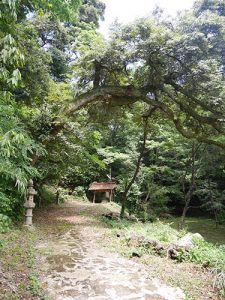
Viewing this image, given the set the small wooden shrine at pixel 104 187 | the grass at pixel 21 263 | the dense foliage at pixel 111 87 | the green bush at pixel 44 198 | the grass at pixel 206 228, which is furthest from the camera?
the small wooden shrine at pixel 104 187

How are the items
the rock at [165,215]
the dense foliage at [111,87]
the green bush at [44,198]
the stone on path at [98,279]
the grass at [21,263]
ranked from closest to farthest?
1. the grass at [21,263]
2. the stone on path at [98,279]
3. the dense foliage at [111,87]
4. the green bush at [44,198]
5. the rock at [165,215]

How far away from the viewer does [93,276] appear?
4.81m

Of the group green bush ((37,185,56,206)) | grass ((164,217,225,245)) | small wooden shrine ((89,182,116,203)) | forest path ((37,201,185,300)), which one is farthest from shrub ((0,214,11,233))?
small wooden shrine ((89,182,116,203))

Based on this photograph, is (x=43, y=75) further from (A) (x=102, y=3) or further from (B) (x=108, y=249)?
(A) (x=102, y=3)

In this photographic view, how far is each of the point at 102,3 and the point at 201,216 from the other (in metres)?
18.5

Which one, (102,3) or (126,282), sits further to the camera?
(102,3)

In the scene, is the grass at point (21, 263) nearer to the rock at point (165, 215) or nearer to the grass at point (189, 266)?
the grass at point (189, 266)

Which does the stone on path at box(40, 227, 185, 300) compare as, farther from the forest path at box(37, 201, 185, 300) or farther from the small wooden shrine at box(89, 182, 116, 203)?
the small wooden shrine at box(89, 182, 116, 203)

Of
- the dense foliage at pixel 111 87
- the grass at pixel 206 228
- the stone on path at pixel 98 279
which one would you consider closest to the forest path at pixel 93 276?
the stone on path at pixel 98 279

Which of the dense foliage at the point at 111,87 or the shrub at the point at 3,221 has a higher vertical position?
the dense foliage at the point at 111,87

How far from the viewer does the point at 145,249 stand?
6.48 m

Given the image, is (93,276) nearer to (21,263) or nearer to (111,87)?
(21,263)

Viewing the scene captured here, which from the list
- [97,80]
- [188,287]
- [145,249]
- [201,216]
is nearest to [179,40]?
[97,80]

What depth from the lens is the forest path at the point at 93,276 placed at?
13.5 feet
